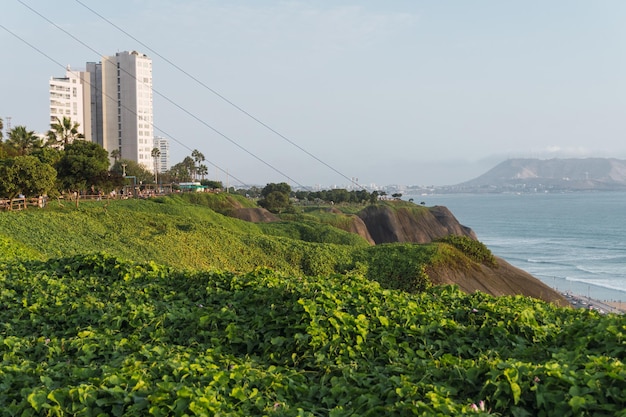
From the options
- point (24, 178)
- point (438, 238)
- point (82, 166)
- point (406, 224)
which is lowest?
point (406, 224)

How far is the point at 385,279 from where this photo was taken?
2561cm

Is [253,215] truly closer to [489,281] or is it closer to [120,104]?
[489,281]

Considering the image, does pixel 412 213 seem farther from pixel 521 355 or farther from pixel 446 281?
pixel 521 355

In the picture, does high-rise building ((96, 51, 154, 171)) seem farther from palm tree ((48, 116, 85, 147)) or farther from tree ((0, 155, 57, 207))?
tree ((0, 155, 57, 207))

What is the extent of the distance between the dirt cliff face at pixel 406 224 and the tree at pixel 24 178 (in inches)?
1506

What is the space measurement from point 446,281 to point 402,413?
71.3 feet

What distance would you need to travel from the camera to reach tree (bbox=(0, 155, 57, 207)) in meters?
33.5

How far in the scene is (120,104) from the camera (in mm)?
121812

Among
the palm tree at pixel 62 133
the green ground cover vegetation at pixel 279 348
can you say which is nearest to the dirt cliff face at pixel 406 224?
the palm tree at pixel 62 133

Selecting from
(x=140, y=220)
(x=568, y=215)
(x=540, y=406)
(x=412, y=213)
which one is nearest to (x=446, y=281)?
(x=140, y=220)

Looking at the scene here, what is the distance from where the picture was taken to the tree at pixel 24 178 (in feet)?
110

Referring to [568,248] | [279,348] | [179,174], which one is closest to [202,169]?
[179,174]

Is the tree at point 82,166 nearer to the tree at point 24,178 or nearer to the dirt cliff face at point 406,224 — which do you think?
the tree at point 24,178

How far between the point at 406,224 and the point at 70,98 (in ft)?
276
